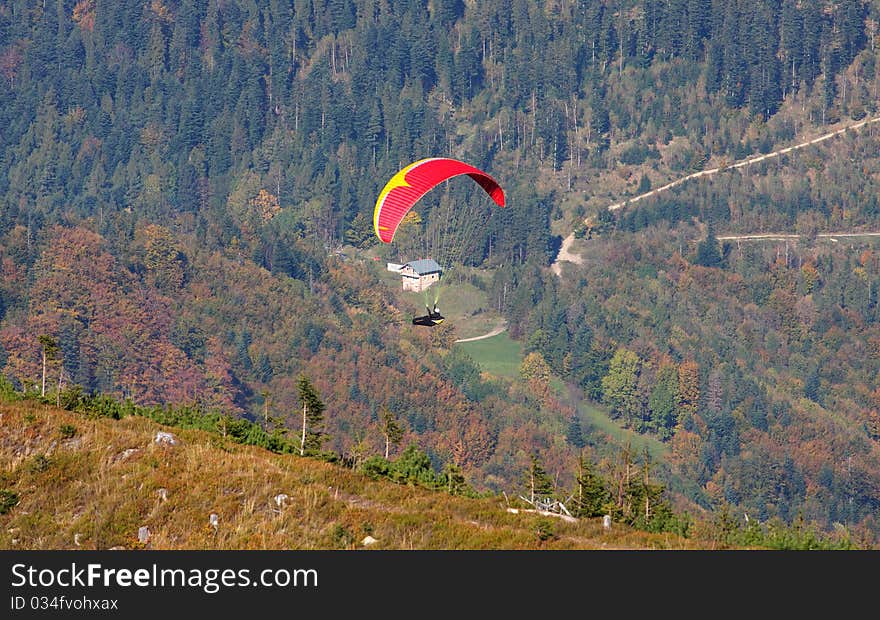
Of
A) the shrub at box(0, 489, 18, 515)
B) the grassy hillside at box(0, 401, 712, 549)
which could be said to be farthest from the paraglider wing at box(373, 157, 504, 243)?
the shrub at box(0, 489, 18, 515)

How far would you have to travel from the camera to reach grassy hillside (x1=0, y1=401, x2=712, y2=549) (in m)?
51.2

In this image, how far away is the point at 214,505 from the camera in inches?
2079

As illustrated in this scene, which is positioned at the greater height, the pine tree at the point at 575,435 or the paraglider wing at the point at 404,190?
the paraglider wing at the point at 404,190

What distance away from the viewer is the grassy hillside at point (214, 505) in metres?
51.2

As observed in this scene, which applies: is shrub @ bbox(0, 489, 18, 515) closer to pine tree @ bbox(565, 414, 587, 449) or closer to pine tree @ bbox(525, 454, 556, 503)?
pine tree @ bbox(525, 454, 556, 503)

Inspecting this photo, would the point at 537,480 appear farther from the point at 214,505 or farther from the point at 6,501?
the point at 6,501

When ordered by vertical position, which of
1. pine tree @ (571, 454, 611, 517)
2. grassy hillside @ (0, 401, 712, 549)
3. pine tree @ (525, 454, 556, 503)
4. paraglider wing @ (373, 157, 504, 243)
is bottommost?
pine tree @ (525, 454, 556, 503)

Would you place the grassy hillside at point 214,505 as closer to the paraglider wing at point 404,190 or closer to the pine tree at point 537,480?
the pine tree at point 537,480

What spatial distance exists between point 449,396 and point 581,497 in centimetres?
12010

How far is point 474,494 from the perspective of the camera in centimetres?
6003

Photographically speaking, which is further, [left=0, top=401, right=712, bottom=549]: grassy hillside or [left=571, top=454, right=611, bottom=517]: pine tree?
[left=571, top=454, right=611, bottom=517]: pine tree

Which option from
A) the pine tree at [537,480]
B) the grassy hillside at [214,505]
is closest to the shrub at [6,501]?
the grassy hillside at [214,505]

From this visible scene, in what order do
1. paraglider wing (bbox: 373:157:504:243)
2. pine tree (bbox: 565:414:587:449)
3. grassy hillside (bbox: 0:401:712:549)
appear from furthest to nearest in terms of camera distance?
pine tree (bbox: 565:414:587:449) → paraglider wing (bbox: 373:157:504:243) → grassy hillside (bbox: 0:401:712:549)

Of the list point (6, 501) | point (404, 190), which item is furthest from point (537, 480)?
point (6, 501)
